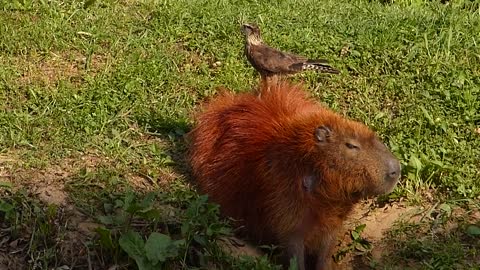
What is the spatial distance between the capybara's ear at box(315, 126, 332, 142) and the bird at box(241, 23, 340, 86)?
3.63 feet

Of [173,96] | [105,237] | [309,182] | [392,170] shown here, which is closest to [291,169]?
[309,182]

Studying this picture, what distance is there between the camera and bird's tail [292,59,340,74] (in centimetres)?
589

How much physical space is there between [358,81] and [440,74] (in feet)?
1.93

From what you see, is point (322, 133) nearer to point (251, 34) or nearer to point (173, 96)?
point (251, 34)

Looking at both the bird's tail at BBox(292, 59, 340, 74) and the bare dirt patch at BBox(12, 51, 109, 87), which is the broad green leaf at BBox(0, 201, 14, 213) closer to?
the bare dirt patch at BBox(12, 51, 109, 87)

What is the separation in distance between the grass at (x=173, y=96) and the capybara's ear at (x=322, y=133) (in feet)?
2.34

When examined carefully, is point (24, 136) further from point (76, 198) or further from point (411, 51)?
point (411, 51)

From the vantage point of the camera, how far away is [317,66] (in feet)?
19.7

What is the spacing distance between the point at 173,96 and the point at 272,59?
34.4 inches

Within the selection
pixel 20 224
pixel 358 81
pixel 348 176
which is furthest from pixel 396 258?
pixel 20 224

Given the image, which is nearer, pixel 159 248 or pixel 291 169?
pixel 159 248

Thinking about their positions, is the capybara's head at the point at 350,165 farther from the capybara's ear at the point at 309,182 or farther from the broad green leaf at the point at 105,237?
the broad green leaf at the point at 105,237

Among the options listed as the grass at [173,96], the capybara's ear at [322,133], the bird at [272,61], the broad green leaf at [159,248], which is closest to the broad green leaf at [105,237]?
the grass at [173,96]

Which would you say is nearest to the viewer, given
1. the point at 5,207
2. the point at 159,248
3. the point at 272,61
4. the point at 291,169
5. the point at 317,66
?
the point at 159,248
